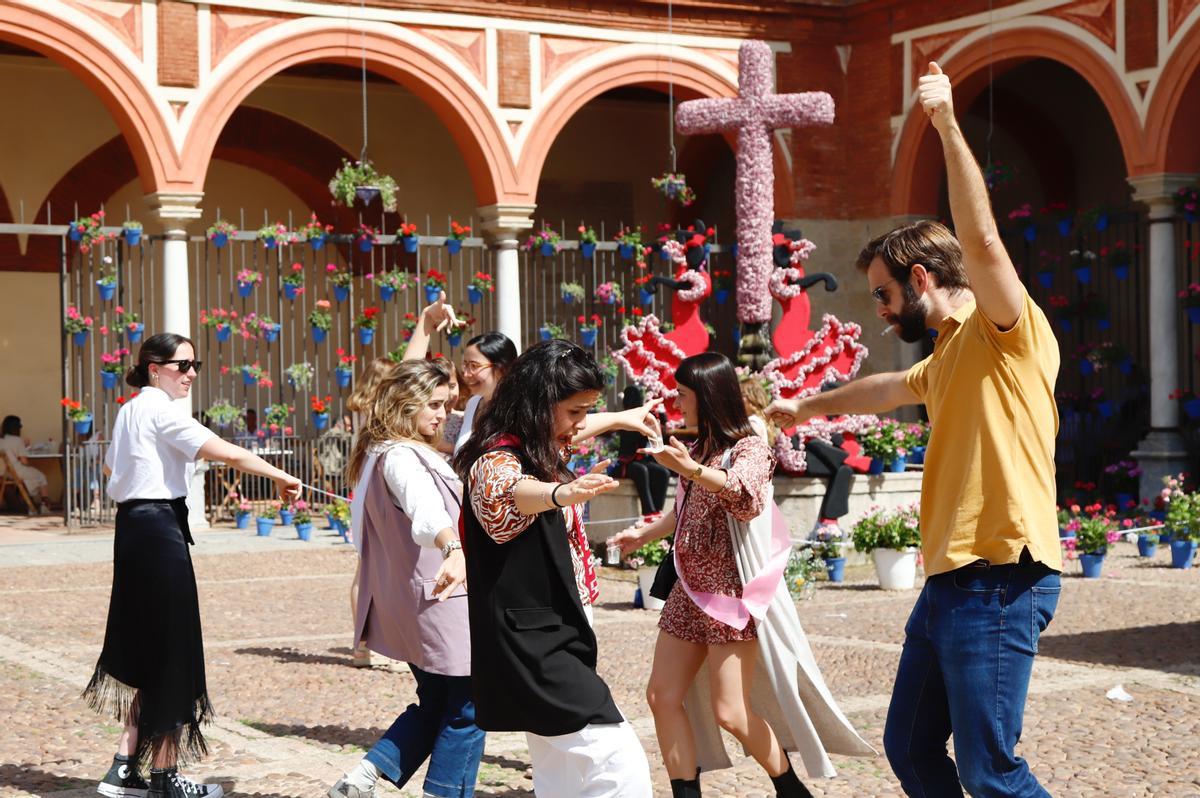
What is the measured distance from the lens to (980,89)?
16.3 meters

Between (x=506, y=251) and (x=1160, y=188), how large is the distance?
610cm

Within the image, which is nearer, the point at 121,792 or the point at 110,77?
the point at 121,792

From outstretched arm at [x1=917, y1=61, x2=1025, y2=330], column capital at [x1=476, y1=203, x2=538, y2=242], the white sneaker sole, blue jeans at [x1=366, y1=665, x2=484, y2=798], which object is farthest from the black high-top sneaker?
column capital at [x1=476, y1=203, x2=538, y2=242]

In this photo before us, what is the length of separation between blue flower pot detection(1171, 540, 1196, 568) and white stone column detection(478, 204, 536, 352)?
268 inches

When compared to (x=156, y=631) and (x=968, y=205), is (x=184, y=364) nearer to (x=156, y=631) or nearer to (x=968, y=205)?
(x=156, y=631)

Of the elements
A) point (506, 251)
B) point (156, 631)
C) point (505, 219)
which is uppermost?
point (505, 219)

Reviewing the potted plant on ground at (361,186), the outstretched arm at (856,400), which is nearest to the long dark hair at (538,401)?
the outstretched arm at (856,400)

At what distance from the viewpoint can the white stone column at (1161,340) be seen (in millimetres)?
14328

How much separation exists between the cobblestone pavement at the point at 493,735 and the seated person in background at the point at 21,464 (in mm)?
4901

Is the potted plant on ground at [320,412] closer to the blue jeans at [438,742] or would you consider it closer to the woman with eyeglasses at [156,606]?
the woman with eyeglasses at [156,606]

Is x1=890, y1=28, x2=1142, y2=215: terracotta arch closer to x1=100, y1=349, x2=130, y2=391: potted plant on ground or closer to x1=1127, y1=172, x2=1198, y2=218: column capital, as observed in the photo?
x1=1127, y1=172, x2=1198, y2=218: column capital

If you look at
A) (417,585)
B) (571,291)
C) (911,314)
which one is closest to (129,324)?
(571,291)

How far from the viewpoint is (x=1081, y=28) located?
581 inches

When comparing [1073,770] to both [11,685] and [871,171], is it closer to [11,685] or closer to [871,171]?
[11,685]
